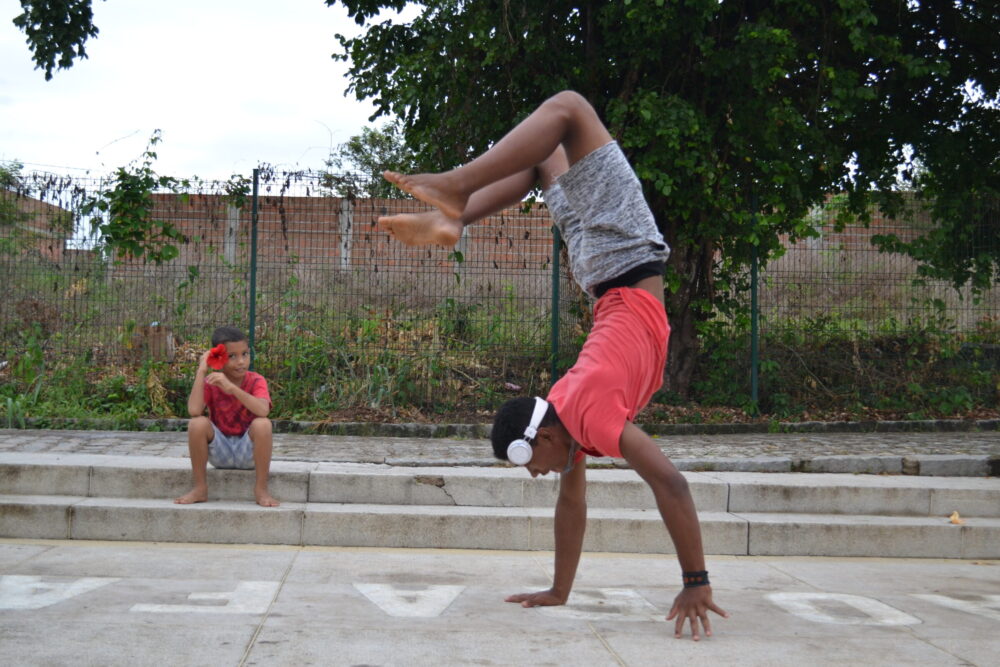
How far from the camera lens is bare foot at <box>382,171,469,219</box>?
3438 millimetres

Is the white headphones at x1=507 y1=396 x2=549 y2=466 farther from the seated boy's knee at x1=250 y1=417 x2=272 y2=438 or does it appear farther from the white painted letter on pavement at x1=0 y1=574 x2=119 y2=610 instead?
the seated boy's knee at x1=250 y1=417 x2=272 y2=438

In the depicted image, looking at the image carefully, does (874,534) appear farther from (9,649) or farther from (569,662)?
(9,649)

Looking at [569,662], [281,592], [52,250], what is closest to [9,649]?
[281,592]

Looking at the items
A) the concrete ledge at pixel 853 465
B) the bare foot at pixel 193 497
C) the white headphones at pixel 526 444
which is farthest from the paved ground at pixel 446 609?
the concrete ledge at pixel 853 465

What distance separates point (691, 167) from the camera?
30.7 ft

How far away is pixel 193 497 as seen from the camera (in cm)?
595

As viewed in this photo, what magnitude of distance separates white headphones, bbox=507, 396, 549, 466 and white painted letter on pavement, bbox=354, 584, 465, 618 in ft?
3.18

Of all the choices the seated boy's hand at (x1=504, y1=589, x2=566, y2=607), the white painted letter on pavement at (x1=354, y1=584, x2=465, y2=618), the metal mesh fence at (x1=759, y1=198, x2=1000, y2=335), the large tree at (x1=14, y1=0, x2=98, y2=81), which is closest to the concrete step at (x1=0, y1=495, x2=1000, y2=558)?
the white painted letter on pavement at (x1=354, y1=584, x2=465, y2=618)

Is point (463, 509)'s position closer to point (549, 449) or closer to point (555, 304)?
point (549, 449)

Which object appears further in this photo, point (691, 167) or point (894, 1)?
point (894, 1)

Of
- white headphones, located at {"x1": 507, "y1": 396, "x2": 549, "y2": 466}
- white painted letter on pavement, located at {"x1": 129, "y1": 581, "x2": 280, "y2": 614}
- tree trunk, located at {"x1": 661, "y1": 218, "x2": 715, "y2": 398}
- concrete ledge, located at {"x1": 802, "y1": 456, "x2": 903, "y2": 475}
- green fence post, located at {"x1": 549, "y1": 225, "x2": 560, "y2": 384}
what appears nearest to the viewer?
white headphones, located at {"x1": 507, "y1": 396, "x2": 549, "y2": 466}

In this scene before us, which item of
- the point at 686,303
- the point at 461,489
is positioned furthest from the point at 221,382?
the point at 686,303

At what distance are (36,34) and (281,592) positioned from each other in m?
7.69

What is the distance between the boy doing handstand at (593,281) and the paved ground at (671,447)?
141 inches
